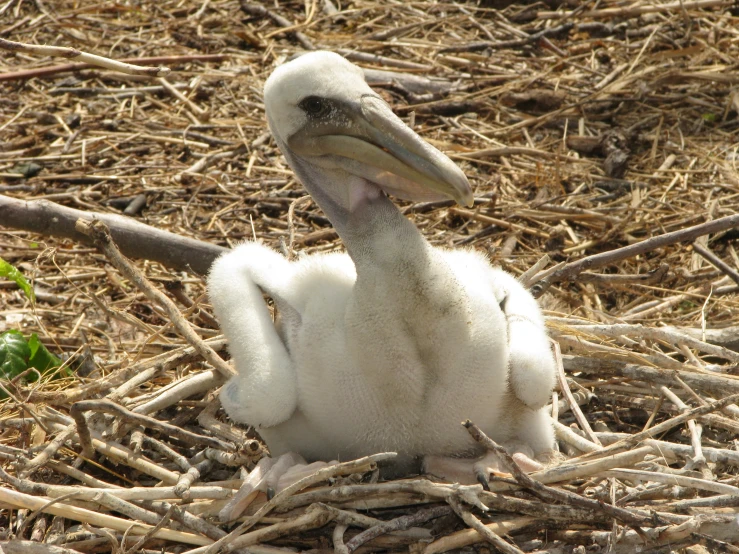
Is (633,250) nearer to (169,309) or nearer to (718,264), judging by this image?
(718,264)

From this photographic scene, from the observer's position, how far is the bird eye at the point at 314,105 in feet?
10.9

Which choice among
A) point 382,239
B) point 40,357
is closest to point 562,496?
point 382,239

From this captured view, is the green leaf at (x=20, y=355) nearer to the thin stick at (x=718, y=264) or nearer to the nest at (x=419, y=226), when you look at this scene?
the nest at (x=419, y=226)

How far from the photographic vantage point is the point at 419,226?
18.0ft

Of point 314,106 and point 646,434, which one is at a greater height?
point 314,106

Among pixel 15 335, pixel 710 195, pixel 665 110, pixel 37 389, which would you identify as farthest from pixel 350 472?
pixel 665 110

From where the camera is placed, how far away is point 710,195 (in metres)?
5.56

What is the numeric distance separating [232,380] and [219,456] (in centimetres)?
29

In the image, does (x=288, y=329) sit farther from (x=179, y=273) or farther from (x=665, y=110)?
(x=665, y=110)

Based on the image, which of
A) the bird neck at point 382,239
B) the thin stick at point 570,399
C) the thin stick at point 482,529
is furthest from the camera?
the thin stick at point 570,399

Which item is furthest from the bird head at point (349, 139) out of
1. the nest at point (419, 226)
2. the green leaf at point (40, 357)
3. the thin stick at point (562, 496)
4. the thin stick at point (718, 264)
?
the thin stick at point (718, 264)

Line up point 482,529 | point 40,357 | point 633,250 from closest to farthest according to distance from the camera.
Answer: point 482,529 → point 40,357 → point 633,250

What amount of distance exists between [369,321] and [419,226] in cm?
224

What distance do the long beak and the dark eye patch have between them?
0.16 ft
